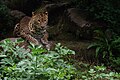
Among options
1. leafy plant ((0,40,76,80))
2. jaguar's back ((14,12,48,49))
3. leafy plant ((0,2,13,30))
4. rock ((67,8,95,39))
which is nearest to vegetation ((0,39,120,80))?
leafy plant ((0,40,76,80))

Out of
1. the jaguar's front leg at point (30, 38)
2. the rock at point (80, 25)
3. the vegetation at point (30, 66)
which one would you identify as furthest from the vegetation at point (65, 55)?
the jaguar's front leg at point (30, 38)

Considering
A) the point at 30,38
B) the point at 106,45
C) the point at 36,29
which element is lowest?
the point at 106,45

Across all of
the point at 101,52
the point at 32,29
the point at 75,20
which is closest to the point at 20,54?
the point at 32,29

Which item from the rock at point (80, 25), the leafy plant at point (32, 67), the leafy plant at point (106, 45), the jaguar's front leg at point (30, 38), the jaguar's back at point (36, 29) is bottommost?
the leafy plant at point (106, 45)

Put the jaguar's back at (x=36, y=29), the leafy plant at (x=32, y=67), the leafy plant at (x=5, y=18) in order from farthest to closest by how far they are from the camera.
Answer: the leafy plant at (x=5, y=18)
the jaguar's back at (x=36, y=29)
the leafy plant at (x=32, y=67)

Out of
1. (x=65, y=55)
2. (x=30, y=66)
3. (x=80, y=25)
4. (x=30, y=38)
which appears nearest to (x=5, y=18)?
(x=80, y=25)

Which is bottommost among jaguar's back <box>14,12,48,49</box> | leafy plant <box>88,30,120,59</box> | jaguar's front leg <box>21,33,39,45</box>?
leafy plant <box>88,30,120,59</box>

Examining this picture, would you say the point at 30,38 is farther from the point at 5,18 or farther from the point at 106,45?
the point at 5,18

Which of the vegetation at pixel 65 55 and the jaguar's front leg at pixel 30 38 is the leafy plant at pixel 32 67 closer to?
the vegetation at pixel 65 55

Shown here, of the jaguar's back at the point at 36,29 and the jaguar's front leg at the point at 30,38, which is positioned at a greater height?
the jaguar's back at the point at 36,29

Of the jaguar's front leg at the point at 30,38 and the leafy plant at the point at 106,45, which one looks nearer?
the jaguar's front leg at the point at 30,38

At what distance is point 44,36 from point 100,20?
3232 mm

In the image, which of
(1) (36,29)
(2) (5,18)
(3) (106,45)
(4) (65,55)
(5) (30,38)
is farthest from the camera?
(2) (5,18)

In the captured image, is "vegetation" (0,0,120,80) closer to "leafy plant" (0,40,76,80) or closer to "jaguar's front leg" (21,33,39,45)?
"leafy plant" (0,40,76,80)
